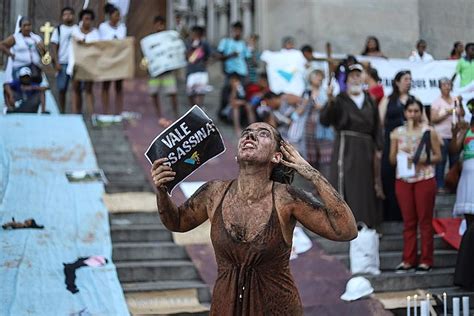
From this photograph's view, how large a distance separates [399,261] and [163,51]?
199 inches

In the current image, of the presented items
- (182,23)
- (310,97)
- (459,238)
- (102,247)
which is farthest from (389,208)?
(182,23)

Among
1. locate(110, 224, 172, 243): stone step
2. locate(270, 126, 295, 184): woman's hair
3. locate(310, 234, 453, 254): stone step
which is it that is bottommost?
locate(310, 234, 453, 254): stone step

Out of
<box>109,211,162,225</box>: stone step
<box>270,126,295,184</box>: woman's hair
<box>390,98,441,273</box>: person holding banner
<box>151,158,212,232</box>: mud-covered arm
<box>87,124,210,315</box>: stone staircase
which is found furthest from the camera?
<box>109,211,162,225</box>: stone step

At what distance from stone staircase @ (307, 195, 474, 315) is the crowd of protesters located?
16cm

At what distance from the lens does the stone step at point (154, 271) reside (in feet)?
24.7

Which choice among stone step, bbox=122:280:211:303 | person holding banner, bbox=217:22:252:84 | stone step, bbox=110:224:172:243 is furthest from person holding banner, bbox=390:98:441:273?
person holding banner, bbox=217:22:252:84

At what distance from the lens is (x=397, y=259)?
8.40 metres

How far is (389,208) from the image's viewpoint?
916 cm

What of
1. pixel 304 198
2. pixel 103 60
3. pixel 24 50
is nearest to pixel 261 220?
pixel 304 198

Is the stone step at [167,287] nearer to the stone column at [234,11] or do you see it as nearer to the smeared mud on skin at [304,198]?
the smeared mud on skin at [304,198]

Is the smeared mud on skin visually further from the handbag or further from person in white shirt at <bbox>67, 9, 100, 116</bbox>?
person in white shirt at <bbox>67, 9, 100, 116</bbox>

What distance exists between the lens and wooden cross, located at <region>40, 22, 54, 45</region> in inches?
356

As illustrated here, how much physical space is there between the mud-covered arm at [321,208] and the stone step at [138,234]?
4.08 m

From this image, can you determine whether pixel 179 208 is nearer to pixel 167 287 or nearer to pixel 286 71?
pixel 167 287
